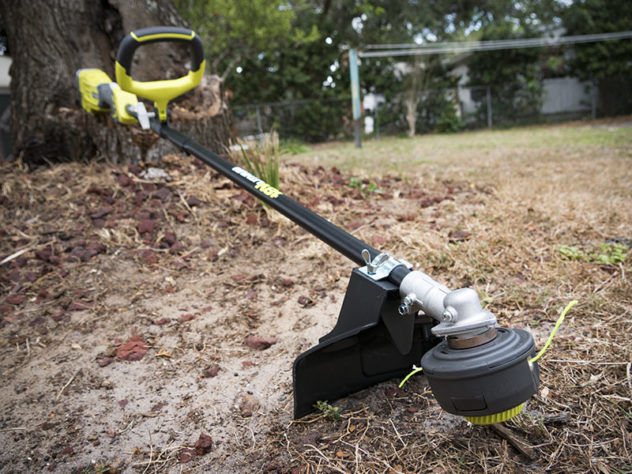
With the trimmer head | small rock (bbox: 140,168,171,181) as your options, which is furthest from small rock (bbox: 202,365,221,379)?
small rock (bbox: 140,168,171,181)

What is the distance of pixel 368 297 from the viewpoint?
3.86ft

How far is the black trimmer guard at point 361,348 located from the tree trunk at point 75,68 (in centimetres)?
255

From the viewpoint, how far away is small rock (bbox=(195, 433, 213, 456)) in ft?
4.21

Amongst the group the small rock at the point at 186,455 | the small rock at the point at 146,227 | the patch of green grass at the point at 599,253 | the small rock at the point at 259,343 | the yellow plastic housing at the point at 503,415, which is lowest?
the small rock at the point at 186,455

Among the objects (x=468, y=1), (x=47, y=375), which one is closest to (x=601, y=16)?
(x=468, y=1)

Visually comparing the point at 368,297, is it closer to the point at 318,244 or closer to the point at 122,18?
the point at 318,244

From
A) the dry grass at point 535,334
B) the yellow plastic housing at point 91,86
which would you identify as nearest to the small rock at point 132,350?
the dry grass at point 535,334

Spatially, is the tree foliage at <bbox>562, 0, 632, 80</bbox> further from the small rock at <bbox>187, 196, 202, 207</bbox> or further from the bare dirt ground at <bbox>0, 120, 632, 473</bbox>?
the small rock at <bbox>187, 196, 202, 207</bbox>

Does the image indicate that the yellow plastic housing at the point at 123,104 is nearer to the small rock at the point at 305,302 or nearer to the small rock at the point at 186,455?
the small rock at the point at 305,302

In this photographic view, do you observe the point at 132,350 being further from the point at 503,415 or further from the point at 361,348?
the point at 503,415

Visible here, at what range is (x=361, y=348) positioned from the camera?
1.39 metres

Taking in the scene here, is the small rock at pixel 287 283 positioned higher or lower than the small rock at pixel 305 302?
higher

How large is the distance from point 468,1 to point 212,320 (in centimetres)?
2078

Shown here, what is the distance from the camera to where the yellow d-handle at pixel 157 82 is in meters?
1.80
